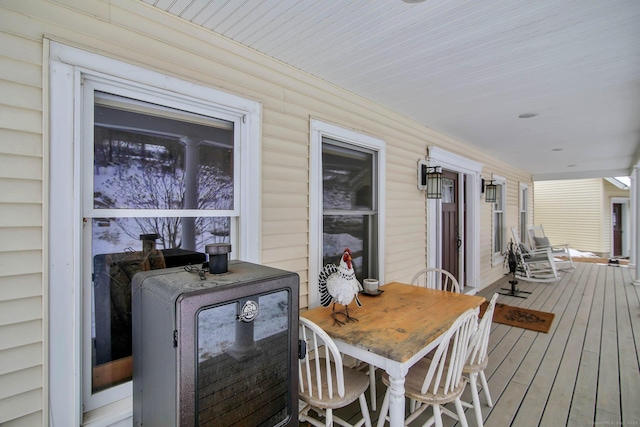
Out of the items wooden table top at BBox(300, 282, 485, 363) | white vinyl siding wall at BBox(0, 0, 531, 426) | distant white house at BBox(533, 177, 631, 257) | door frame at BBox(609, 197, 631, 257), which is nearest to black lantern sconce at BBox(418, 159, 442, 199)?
white vinyl siding wall at BBox(0, 0, 531, 426)

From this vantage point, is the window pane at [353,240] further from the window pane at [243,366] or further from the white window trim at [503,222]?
the white window trim at [503,222]

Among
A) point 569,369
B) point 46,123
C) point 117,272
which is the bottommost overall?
point 569,369

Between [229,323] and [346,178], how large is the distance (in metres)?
1.96

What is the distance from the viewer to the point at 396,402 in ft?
5.32

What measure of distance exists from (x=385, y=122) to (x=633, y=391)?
320 centimetres

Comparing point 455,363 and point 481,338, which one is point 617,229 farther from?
point 455,363

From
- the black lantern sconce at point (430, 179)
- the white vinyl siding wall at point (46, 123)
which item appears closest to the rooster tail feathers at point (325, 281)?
the white vinyl siding wall at point (46, 123)

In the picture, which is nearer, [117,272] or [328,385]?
[117,272]

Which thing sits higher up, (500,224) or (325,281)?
(500,224)

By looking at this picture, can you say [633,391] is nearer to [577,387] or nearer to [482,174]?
[577,387]

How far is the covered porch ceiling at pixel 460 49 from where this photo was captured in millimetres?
1623

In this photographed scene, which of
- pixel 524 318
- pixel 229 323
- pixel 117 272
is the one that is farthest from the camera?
pixel 524 318

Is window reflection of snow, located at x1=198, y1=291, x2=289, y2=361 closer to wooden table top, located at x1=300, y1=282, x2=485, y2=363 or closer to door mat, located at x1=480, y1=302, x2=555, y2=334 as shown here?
wooden table top, located at x1=300, y1=282, x2=485, y2=363

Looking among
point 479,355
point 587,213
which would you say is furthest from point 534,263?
point 587,213
